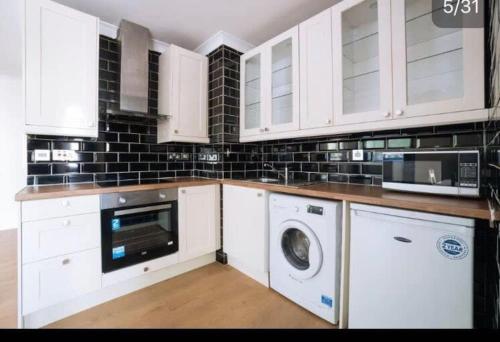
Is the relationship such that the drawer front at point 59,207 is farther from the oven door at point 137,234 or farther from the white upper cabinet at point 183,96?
the white upper cabinet at point 183,96

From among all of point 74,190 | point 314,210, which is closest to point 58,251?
point 74,190

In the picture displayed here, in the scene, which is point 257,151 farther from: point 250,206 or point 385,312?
point 385,312

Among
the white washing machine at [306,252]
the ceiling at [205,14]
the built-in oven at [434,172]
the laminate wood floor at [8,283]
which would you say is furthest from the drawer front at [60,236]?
the built-in oven at [434,172]

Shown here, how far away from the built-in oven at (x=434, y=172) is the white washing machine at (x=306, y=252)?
Result: 1.35 feet

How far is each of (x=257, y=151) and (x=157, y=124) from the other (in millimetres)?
1154

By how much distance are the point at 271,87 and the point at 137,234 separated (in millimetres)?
1766

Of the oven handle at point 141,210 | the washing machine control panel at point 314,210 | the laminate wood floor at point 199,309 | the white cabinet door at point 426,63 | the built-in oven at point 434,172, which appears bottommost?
the laminate wood floor at point 199,309

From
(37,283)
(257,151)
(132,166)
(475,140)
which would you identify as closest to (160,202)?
(132,166)

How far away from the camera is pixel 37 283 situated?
1.39m

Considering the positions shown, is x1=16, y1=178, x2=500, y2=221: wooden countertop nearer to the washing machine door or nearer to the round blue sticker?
the round blue sticker

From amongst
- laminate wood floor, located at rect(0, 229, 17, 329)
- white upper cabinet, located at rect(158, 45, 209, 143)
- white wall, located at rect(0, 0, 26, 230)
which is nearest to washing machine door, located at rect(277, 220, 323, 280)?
white upper cabinet, located at rect(158, 45, 209, 143)

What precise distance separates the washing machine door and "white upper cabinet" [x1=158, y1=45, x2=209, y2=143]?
1285 millimetres

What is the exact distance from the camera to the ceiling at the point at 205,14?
5.87 ft

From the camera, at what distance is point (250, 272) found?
6.70 ft
